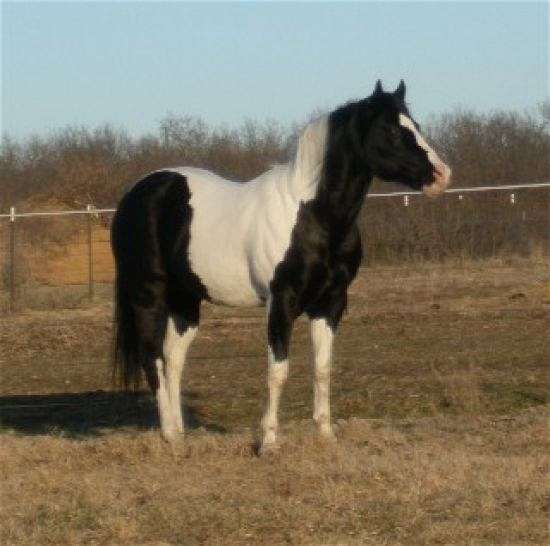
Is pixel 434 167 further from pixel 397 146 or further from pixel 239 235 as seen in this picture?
pixel 239 235

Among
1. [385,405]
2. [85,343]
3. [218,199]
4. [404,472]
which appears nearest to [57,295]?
[85,343]

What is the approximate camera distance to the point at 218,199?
864cm

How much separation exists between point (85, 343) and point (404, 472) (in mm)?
10528

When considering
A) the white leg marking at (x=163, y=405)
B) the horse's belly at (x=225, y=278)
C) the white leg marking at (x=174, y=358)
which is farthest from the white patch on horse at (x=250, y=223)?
the white leg marking at (x=163, y=405)

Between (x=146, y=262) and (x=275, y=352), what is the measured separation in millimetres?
1451

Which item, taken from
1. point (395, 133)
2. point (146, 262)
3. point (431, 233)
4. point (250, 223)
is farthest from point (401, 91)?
point (431, 233)

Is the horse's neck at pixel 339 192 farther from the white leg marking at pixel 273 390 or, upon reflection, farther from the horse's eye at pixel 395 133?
the white leg marking at pixel 273 390

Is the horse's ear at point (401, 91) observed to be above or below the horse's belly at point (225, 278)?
above

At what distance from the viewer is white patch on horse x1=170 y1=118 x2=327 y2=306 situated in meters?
8.01

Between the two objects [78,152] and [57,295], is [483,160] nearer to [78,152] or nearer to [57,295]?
[57,295]

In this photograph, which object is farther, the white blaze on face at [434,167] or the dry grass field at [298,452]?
the white blaze on face at [434,167]

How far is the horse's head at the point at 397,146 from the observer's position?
7.83 metres

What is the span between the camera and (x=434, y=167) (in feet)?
25.5

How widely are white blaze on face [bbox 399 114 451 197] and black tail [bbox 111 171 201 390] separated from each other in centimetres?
173
